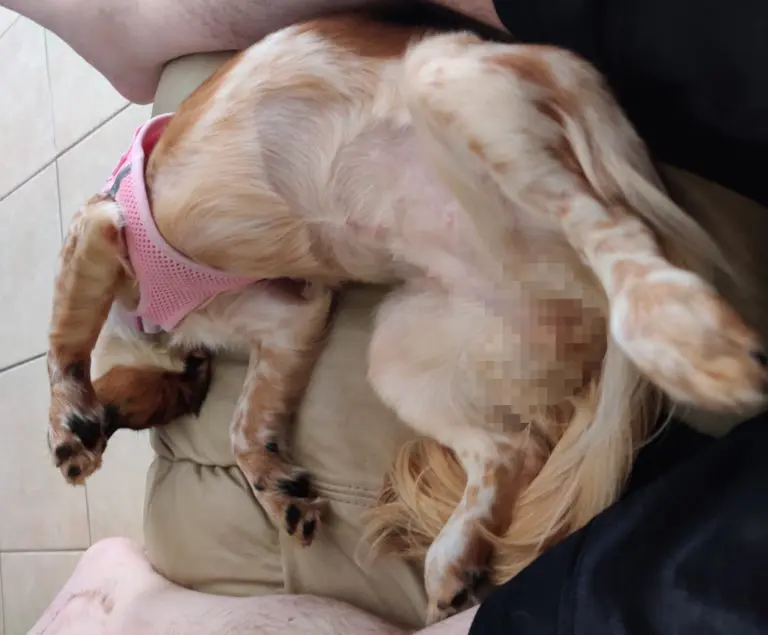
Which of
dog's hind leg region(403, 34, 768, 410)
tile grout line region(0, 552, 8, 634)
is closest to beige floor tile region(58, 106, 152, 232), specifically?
tile grout line region(0, 552, 8, 634)

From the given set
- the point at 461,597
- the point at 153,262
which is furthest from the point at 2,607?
the point at 461,597

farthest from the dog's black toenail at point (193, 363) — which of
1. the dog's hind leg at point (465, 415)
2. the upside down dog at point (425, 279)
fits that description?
the dog's hind leg at point (465, 415)

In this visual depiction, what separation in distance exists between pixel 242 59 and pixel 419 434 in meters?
0.62

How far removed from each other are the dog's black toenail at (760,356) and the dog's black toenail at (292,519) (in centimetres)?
80

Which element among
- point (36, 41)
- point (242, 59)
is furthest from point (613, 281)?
point (36, 41)

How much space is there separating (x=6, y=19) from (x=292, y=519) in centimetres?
239

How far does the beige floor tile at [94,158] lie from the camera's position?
220 cm

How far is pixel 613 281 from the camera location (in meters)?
0.81

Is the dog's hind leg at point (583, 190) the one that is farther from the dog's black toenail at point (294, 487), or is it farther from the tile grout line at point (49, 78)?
the tile grout line at point (49, 78)

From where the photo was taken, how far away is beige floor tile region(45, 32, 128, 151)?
7.64 feet

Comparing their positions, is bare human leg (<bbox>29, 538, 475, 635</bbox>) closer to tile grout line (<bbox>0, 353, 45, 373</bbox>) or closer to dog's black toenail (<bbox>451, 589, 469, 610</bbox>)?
dog's black toenail (<bbox>451, 589, 469, 610</bbox>)

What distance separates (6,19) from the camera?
9.32ft

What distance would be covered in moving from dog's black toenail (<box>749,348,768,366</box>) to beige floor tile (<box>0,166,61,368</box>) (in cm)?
222

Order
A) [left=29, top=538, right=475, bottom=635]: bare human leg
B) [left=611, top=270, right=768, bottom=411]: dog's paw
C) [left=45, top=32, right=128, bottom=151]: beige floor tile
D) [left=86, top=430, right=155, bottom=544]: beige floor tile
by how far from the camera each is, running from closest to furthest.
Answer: [left=611, top=270, right=768, bottom=411]: dog's paw, [left=29, top=538, right=475, bottom=635]: bare human leg, [left=86, top=430, right=155, bottom=544]: beige floor tile, [left=45, top=32, right=128, bottom=151]: beige floor tile
